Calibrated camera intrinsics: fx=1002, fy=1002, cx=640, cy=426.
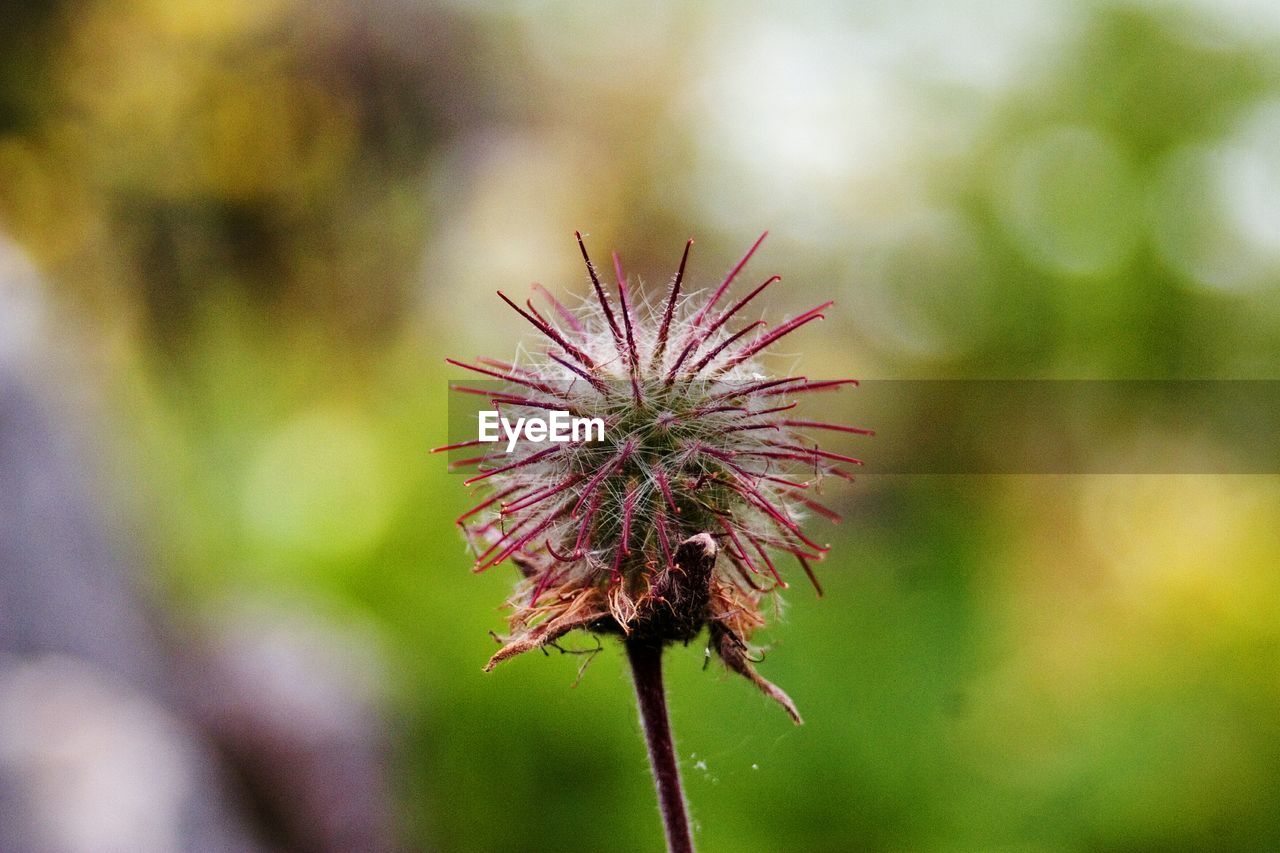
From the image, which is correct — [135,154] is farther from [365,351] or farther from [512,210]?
[512,210]

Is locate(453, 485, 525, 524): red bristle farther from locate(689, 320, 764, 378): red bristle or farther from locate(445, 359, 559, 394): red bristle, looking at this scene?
locate(689, 320, 764, 378): red bristle

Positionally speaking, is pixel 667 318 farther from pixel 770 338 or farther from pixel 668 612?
pixel 668 612

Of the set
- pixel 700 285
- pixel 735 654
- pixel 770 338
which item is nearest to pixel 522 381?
pixel 770 338

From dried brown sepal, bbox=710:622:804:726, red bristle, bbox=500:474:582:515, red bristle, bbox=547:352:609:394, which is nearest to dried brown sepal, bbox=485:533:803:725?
dried brown sepal, bbox=710:622:804:726

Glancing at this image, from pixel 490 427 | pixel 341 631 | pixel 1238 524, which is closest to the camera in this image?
pixel 490 427

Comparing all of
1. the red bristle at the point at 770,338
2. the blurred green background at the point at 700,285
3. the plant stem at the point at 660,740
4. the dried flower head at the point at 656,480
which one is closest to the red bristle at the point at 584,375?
the dried flower head at the point at 656,480

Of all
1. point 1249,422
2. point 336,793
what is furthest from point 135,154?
point 1249,422
